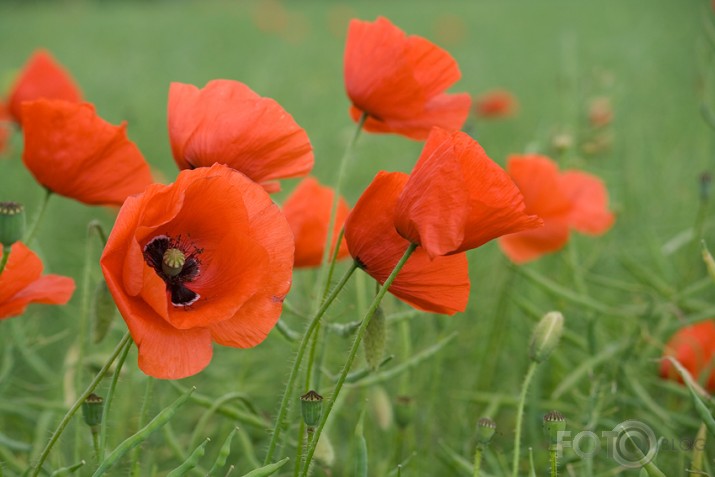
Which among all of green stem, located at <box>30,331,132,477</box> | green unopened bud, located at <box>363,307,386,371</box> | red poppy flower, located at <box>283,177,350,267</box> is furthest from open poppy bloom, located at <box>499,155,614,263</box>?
green stem, located at <box>30,331,132,477</box>

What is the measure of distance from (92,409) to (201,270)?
0.14 m

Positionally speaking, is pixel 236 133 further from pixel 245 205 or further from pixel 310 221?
pixel 310 221

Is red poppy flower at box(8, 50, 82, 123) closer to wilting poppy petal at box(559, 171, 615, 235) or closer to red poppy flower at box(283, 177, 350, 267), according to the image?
red poppy flower at box(283, 177, 350, 267)

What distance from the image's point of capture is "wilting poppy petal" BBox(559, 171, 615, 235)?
1.35 m

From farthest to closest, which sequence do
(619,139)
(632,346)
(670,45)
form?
(670,45)
(619,139)
(632,346)

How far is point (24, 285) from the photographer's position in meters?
0.74

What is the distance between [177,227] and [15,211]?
13cm

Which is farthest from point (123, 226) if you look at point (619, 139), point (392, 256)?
point (619, 139)

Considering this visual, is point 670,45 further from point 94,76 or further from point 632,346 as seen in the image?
point 632,346

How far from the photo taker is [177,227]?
701mm

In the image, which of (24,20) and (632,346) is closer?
(632,346)

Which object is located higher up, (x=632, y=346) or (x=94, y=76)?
(x=632, y=346)

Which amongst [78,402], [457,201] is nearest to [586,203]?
[457,201]

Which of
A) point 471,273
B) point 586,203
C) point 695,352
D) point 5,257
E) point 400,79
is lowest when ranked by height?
point 471,273
